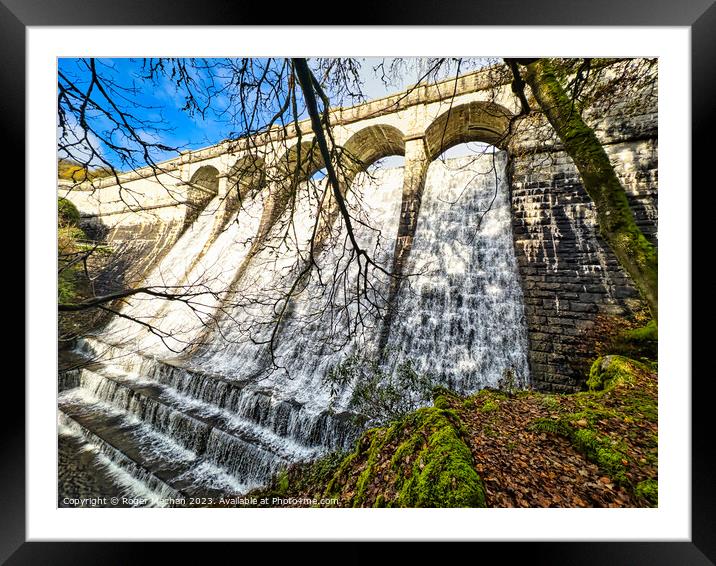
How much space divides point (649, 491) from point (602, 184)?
1.79 meters

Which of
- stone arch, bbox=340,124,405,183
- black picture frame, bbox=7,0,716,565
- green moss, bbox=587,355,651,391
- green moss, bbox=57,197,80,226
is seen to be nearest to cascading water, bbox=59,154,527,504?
green moss, bbox=587,355,651,391

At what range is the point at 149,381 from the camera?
3.64 m

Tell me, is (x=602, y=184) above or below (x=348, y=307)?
above

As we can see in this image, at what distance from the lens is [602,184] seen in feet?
5.18

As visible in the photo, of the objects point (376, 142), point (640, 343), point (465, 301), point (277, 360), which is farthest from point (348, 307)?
point (376, 142)

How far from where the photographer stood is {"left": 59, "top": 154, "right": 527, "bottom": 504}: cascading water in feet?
8.30

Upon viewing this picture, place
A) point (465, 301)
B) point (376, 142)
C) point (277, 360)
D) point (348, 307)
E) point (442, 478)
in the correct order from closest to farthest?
point (442, 478)
point (348, 307)
point (465, 301)
point (277, 360)
point (376, 142)

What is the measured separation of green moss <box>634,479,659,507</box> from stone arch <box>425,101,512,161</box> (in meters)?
4.36

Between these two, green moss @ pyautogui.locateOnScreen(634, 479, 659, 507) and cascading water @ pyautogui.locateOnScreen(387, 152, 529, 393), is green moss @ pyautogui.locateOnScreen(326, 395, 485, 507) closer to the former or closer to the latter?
green moss @ pyautogui.locateOnScreen(634, 479, 659, 507)

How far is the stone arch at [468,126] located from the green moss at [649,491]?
436cm
